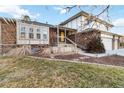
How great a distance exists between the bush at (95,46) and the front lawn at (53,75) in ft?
2.77

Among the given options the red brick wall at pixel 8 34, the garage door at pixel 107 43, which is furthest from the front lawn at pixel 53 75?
the garage door at pixel 107 43

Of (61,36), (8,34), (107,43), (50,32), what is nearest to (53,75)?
(8,34)

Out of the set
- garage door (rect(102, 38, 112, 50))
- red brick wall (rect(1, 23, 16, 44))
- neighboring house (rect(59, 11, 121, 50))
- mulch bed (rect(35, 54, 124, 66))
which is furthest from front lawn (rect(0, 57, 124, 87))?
garage door (rect(102, 38, 112, 50))

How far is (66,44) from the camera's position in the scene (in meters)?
5.52

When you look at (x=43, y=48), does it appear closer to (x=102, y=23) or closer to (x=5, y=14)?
(x=5, y=14)

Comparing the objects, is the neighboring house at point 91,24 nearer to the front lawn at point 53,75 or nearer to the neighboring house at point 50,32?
the neighboring house at point 50,32

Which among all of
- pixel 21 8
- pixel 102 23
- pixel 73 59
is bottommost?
pixel 73 59

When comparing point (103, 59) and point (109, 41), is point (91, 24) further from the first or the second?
point (109, 41)

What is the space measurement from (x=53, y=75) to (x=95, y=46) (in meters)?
1.85

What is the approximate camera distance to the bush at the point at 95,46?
4.91 m

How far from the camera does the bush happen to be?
4.91m

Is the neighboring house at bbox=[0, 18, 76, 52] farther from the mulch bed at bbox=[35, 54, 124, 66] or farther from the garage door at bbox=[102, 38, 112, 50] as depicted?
the garage door at bbox=[102, 38, 112, 50]
